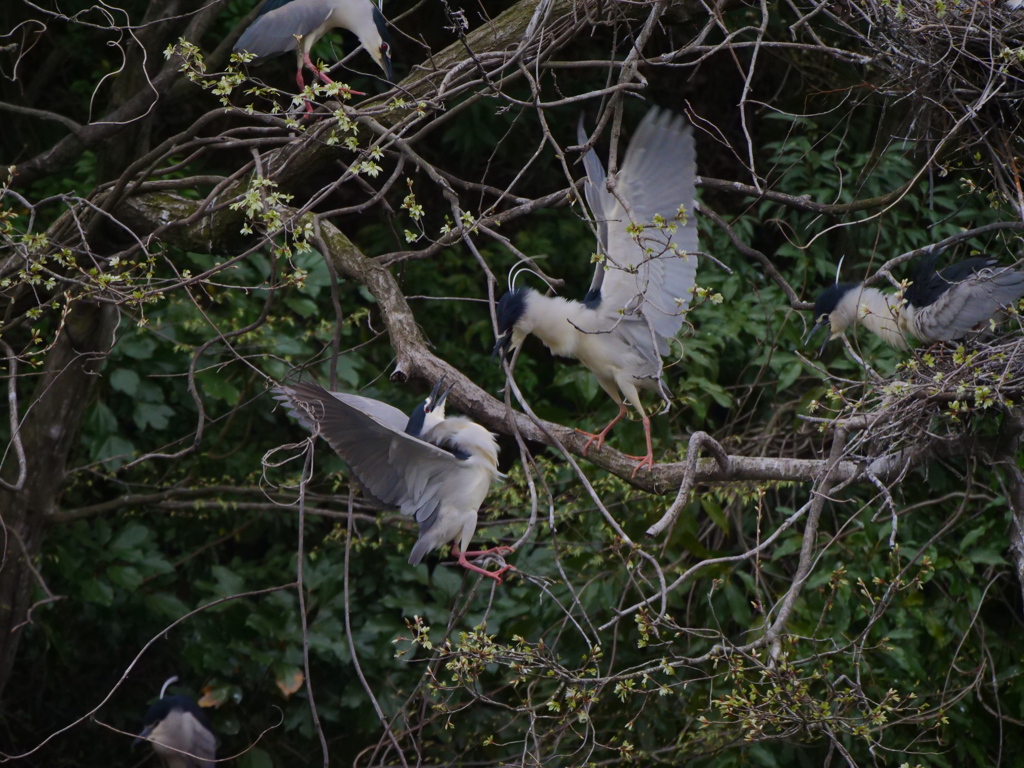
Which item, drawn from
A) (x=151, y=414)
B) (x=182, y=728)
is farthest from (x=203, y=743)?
(x=151, y=414)

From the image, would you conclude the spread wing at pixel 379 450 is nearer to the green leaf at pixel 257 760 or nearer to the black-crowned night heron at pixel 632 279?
the black-crowned night heron at pixel 632 279

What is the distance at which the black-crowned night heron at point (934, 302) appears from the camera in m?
3.09

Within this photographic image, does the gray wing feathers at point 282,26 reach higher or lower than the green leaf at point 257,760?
higher

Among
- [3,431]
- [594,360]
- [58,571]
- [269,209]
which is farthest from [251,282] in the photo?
[269,209]

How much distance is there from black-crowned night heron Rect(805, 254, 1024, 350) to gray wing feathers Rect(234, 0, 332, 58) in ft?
5.97

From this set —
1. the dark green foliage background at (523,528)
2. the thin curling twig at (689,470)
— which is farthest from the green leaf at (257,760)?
the thin curling twig at (689,470)

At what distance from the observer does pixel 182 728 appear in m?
4.18

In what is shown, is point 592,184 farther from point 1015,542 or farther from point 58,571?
point 58,571

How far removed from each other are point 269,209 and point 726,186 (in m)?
1.29

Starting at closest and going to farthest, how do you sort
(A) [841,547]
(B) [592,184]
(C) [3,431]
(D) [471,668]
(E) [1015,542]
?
(D) [471,668]
(E) [1015,542]
(B) [592,184]
(A) [841,547]
(C) [3,431]

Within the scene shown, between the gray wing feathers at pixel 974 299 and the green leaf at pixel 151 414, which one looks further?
the green leaf at pixel 151 414

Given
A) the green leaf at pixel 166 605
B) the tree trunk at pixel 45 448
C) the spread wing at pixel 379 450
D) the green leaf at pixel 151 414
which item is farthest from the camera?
the green leaf at pixel 166 605

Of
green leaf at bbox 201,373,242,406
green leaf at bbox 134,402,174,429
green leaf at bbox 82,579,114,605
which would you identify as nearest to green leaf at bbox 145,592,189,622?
green leaf at bbox 82,579,114,605

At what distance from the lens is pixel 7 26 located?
4.76 m
